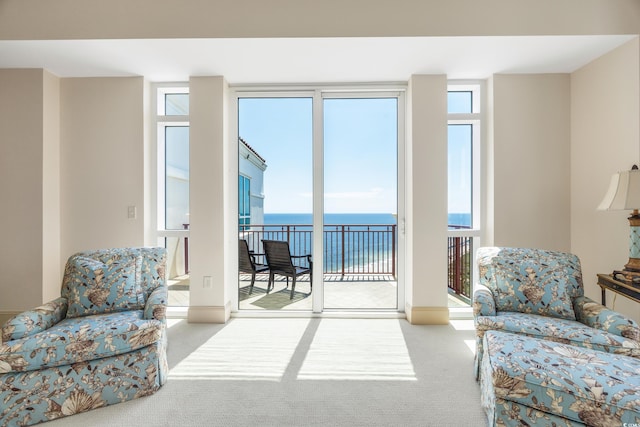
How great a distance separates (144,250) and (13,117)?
2.08 metres

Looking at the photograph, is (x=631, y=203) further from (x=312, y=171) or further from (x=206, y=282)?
(x=206, y=282)

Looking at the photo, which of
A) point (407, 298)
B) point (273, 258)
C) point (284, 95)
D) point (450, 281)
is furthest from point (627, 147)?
point (273, 258)

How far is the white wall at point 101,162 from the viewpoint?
3.22 meters

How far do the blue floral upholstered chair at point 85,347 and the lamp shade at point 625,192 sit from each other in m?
3.34

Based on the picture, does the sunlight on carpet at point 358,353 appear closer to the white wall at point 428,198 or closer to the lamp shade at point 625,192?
the white wall at point 428,198

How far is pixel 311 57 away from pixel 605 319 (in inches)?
115

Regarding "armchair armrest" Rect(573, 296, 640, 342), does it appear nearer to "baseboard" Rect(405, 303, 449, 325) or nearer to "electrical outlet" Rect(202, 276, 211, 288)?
"baseboard" Rect(405, 303, 449, 325)

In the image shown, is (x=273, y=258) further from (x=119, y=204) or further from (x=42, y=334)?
(x=42, y=334)

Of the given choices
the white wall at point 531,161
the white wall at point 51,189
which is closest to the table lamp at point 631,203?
the white wall at point 531,161

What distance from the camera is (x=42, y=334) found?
1.77m

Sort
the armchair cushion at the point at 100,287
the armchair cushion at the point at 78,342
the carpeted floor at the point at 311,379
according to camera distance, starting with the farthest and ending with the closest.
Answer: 1. the armchair cushion at the point at 100,287
2. the carpeted floor at the point at 311,379
3. the armchair cushion at the point at 78,342

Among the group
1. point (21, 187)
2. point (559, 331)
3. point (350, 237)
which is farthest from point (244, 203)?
point (559, 331)

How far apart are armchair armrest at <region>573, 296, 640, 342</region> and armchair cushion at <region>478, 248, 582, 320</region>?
49 mm

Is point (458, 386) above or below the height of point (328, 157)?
below
